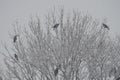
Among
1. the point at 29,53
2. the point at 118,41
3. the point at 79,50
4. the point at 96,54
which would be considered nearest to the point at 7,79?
the point at 29,53

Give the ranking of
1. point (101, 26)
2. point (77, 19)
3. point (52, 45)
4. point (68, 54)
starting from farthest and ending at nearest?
point (101, 26)
point (77, 19)
point (52, 45)
point (68, 54)

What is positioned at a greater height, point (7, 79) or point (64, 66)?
point (64, 66)

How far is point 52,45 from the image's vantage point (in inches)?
270

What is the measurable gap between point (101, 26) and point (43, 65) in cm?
344

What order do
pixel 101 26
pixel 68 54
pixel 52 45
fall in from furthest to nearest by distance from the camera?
pixel 101 26 → pixel 52 45 → pixel 68 54

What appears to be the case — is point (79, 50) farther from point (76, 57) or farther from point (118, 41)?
point (118, 41)

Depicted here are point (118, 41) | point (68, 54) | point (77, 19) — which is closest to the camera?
point (68, 54)

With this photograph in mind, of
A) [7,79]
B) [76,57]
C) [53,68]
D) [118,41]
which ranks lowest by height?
[118,41]

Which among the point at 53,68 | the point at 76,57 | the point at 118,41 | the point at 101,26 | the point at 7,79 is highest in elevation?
the point at 101,26

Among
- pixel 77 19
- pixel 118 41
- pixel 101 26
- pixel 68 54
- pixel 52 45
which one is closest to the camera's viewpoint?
pixel 68 54

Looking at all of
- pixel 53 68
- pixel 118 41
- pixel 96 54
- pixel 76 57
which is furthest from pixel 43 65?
pixel 118 41

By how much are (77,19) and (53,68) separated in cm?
246

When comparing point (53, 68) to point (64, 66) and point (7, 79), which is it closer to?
point (64, 66)

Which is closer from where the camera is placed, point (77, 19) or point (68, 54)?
point (68, 54)
